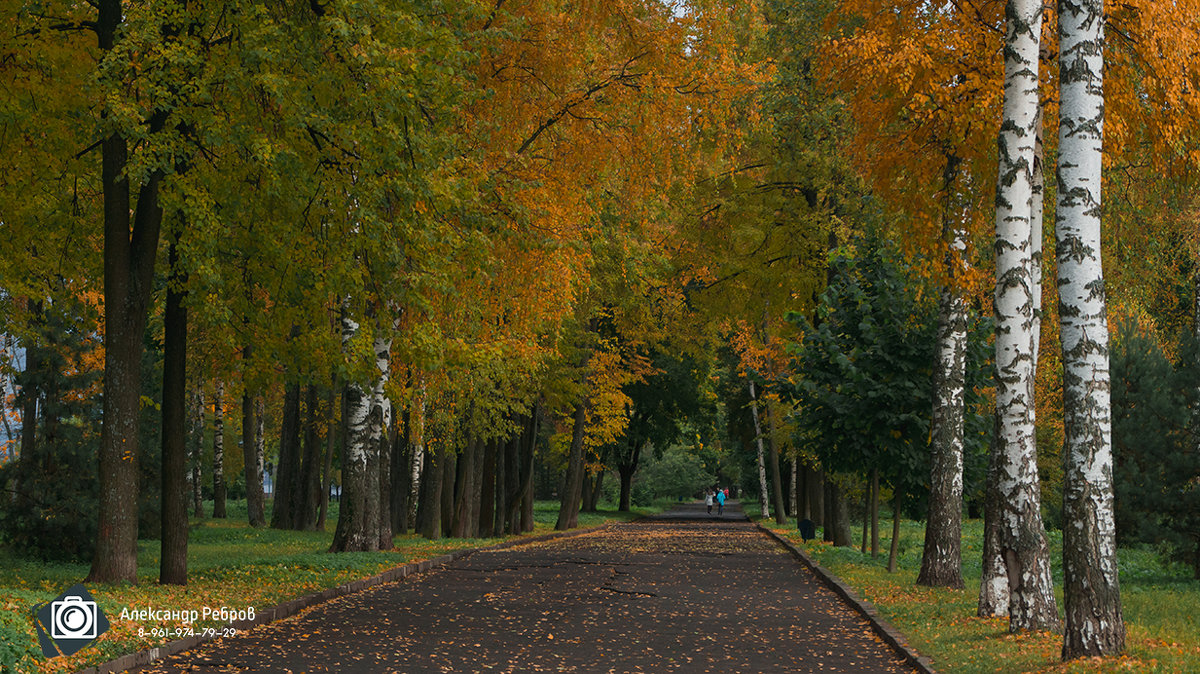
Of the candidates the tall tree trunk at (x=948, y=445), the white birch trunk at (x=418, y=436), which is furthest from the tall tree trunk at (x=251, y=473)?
the tall tree trunk at (x=948, y=445)

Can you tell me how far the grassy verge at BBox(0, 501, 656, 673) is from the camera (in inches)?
328

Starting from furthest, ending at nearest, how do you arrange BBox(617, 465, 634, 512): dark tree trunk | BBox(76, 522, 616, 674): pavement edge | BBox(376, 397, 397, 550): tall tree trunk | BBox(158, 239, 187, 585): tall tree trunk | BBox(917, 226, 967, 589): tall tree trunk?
BBox(617, 465, 634, 512): dark tree trunk < BBox(376, 397, 397, 550): tall tree trunk < BBox(917, 226, 967, 589): tall tree trunk < BBox(158, 239, 187, 585): tall tree trunk < BBox(76, 522, 616, 674): pavement edge

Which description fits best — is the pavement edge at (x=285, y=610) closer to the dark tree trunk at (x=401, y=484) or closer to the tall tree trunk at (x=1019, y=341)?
the tall tree trunk at (x=1019, y=341)

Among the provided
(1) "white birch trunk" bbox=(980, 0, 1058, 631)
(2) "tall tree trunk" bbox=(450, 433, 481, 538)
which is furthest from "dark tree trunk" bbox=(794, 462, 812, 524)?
(1) "white birch trunk" bbox=(980, 0, 1058, 631)

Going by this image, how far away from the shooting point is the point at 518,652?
10656 mm

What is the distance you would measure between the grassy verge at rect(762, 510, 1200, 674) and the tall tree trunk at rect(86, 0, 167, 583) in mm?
9635

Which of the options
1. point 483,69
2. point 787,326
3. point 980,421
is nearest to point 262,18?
point 483,69

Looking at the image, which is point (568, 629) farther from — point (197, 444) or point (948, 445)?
point (197, 444)

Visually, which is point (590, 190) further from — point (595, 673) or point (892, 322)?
point (595, 673)

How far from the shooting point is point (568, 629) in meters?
12.6

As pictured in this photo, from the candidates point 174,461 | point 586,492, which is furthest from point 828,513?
point 586,492

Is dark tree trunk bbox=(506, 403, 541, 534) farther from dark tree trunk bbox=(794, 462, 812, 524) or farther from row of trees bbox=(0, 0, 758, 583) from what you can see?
row of trees bbox=(0, 0, 758, 583)

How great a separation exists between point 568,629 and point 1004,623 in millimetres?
4788

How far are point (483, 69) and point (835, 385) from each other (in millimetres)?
8721
